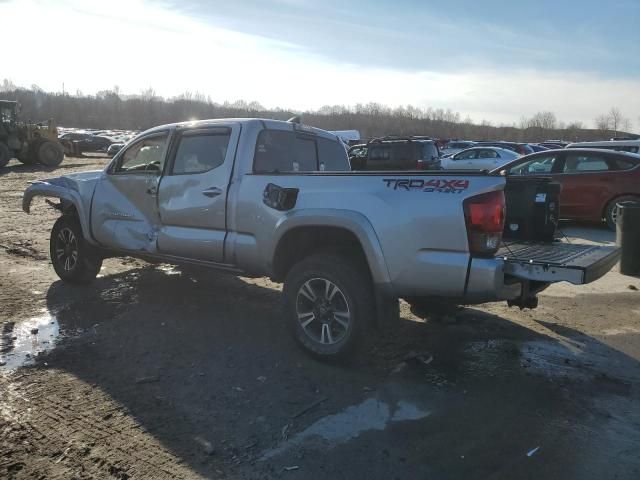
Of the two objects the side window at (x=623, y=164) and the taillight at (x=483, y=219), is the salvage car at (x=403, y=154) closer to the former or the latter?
the side window at (x=623, y=164)

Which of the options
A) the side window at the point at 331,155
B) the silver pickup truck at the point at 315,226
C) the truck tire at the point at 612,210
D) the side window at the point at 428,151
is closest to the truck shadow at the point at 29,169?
the side window at the point at 428,151

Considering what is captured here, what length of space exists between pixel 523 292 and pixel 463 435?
1.30m

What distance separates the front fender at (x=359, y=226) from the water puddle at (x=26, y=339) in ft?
8.52

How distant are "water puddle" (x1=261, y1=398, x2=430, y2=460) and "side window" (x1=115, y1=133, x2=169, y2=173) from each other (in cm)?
345

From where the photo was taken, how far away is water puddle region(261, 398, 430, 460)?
340 centimetres

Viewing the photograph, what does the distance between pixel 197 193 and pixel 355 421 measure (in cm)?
279

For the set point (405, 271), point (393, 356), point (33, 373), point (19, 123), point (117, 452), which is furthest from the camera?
point (19, 123)

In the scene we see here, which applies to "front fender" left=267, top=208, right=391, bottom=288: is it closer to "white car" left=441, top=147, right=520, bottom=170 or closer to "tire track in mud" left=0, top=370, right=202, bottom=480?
"tire track in mud" left=0, top=370, right=202, bottom=480

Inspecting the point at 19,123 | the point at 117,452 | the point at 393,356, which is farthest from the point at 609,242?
the point at 19,123

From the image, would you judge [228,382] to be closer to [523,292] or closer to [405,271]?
[405,271]

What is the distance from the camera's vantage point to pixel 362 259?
177 inches

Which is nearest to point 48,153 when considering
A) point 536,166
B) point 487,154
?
point 487,154

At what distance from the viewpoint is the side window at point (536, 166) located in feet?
38.2

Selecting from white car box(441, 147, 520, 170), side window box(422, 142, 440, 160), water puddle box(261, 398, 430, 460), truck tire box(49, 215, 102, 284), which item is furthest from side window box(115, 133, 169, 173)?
white car box(441, 147, 520, 170)
